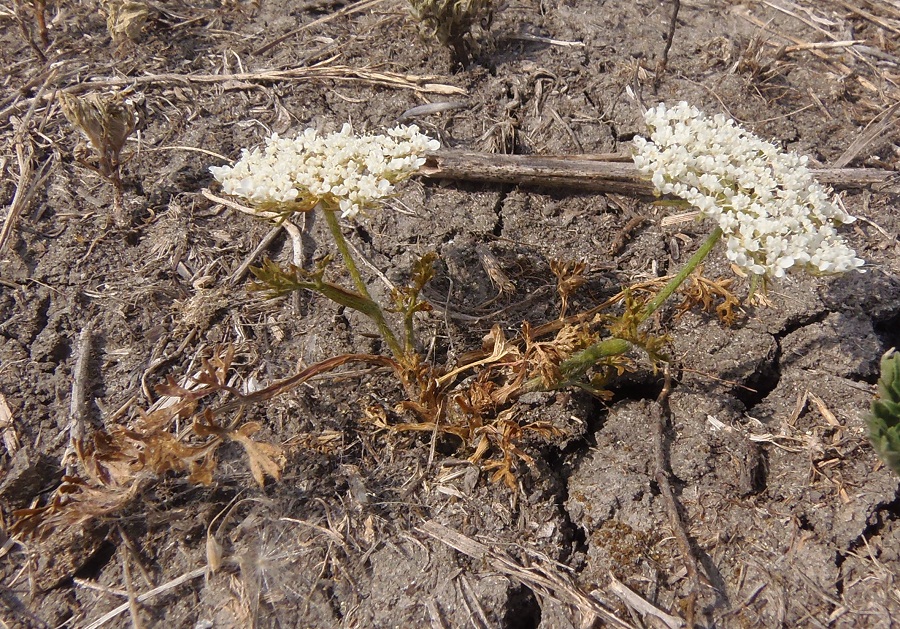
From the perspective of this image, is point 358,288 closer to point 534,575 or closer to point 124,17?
point 534,575

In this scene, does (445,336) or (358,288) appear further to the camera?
(445,336)

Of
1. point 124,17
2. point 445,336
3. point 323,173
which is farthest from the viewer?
point 124,17

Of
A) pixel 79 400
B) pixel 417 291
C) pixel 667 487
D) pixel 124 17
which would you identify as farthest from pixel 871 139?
pixel 124 17

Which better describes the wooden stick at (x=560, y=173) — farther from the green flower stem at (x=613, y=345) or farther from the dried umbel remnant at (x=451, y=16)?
the green flower stem at (x=613, y=345)

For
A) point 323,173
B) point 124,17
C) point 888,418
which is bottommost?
point 888,418

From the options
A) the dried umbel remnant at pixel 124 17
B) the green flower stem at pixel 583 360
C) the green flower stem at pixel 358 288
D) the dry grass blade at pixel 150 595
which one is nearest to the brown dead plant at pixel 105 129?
the dried umbel remnant at pixel 124 17

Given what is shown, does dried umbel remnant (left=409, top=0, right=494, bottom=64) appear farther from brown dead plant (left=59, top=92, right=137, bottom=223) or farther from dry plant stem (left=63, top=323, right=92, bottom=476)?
dry plant stem (left=63, top=323, right=92, bottom=476)

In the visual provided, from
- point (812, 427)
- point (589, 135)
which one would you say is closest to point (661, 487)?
point (812, 427)
